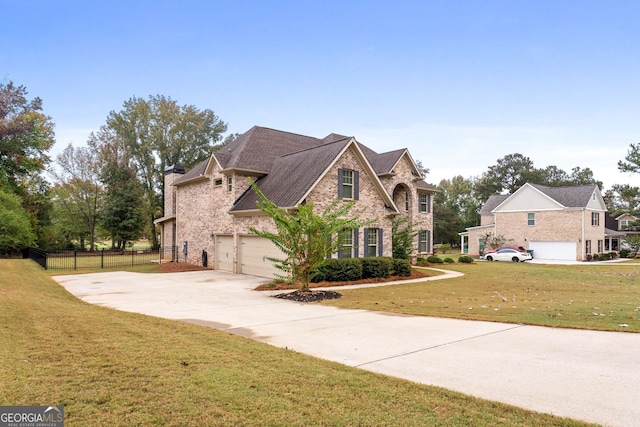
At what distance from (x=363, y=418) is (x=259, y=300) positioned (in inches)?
379

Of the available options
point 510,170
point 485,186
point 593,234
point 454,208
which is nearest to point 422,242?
point 593,234

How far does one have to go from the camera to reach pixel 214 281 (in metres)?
18.8

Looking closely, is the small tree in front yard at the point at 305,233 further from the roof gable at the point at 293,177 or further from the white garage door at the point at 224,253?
the white garage door at the point at 224,253

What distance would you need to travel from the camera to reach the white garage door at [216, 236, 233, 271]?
23312 mm

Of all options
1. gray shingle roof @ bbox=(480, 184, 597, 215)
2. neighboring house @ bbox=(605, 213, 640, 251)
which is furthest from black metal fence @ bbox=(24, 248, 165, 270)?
neighboring house @ bbox=(605, 213, 640, 251)

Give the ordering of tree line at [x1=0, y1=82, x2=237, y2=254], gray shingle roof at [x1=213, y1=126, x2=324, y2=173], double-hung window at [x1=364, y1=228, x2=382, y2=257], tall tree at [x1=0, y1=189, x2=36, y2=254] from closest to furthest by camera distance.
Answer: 1. double-hung window at [x1=364, y1=228, x2=382, y2=257]
2. gray shingle roof at [x1=213, y1=126, x2=324, y2=173]
3. tall tree at [x1=0, y1=189, x2=36, y2=254]
4. tree line at [x1=0, y1=82, x2=237, y2=254]

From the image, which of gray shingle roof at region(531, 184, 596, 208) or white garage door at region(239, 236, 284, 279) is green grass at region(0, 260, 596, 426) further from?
gray shingle roof at region(531, 184, 596, 208)

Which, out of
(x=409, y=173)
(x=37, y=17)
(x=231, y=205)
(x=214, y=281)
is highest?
(x=37, y=17)

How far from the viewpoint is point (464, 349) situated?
6906 mm

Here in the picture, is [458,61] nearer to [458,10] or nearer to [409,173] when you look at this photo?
[458,10]

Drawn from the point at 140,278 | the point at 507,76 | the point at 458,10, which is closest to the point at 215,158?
the point at 140,278

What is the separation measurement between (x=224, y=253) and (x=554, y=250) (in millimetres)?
34199

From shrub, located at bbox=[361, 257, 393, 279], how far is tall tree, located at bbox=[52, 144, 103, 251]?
38.3 metres

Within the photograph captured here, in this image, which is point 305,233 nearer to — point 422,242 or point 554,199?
point 422,242
